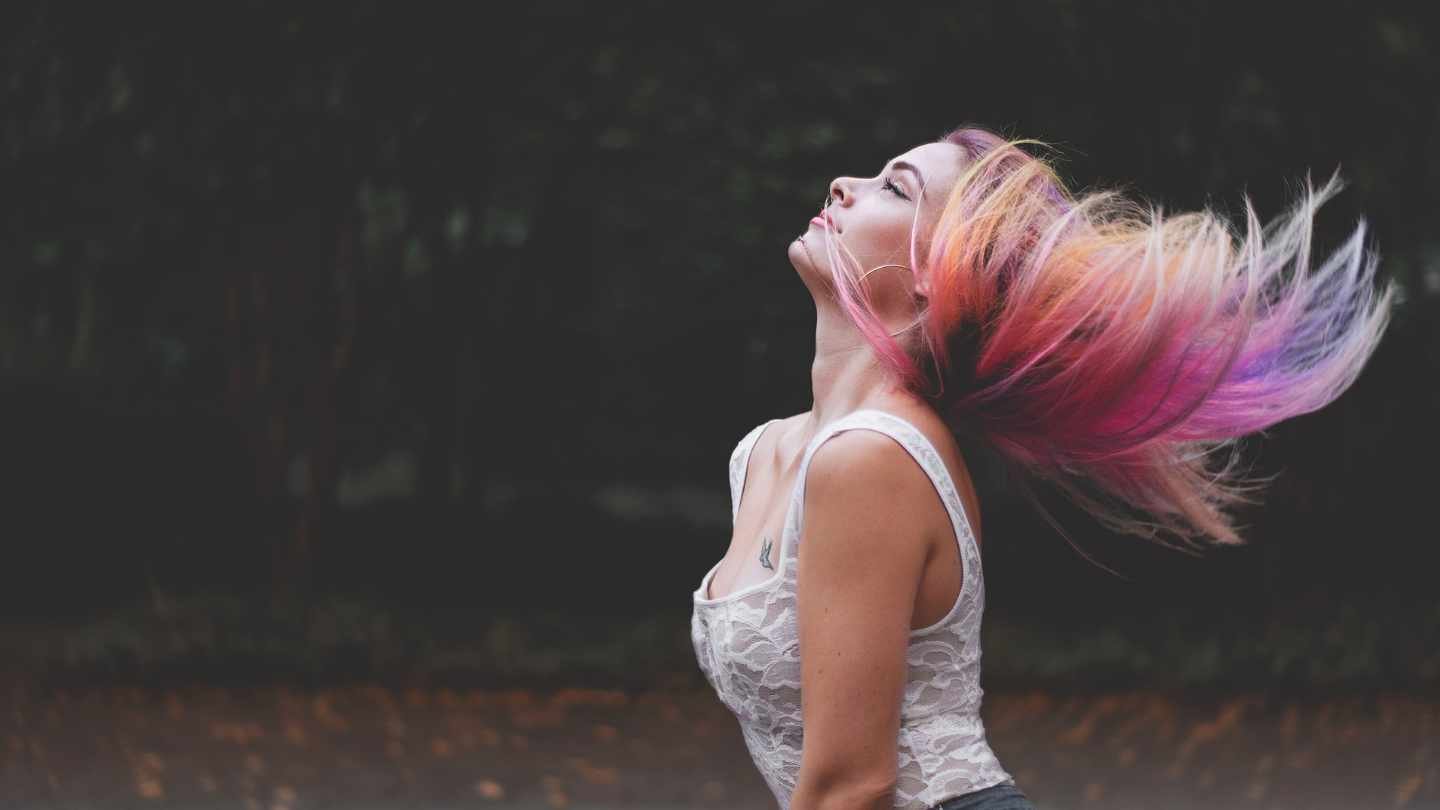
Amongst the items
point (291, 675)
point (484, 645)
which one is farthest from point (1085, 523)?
point (291, 675)

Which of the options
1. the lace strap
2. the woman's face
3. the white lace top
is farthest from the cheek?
the lace strap

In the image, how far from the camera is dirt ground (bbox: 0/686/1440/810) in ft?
20.8

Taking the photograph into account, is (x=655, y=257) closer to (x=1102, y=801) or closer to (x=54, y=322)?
(x=54, y=322)

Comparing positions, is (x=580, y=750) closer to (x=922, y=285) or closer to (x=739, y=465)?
(x=739, y=465)

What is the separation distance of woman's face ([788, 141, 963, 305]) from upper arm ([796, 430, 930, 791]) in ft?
0.96

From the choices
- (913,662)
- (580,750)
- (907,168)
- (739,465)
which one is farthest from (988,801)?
(580,750)

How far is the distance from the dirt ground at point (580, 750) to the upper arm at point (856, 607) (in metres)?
4.60

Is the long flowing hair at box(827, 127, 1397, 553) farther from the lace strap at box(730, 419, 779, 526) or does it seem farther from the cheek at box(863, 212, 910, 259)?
the lace strap at box(730, 419, 779, 526)

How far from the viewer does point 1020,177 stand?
1.92 meters

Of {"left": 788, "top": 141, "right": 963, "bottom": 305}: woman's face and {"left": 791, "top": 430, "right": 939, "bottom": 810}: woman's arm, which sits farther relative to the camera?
{"left": 788, "top": 141, "right": 963, "bottom": 305}: woman's face

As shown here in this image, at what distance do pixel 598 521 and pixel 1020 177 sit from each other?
10.1m

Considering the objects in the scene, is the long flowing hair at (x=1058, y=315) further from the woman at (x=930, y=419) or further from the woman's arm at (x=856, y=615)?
the woman's arm at (x=856, y=615)

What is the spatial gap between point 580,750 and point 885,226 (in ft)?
18.2

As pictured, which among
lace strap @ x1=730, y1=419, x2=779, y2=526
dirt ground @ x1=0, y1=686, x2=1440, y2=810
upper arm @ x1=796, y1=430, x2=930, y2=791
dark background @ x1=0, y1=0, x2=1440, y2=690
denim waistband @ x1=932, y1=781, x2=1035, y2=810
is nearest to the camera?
upper arm @ x1=796, y1=430, x2=930, y2=791
